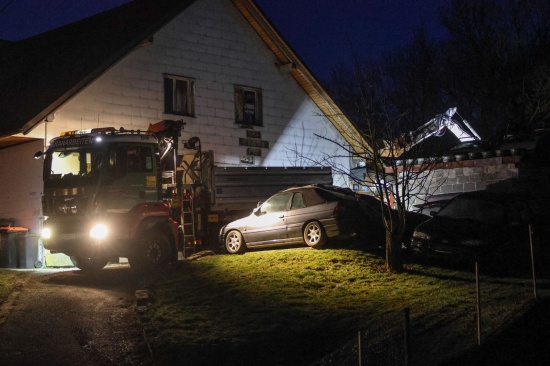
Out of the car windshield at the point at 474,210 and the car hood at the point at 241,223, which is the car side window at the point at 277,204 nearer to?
the car hood at the point at 241,223

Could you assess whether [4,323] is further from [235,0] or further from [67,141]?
[235,0]

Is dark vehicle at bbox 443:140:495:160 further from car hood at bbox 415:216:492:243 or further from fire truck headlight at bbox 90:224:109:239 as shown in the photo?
fire truck headlight at bbox 90:224:109:239

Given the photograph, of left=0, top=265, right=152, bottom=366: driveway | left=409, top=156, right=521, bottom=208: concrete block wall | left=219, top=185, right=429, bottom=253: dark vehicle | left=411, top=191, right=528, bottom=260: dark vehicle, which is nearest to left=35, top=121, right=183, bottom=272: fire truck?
left=0, top=265, right=152, bottom=366: driveway

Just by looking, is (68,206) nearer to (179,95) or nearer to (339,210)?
(339,210)

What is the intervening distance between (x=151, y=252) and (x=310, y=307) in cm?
603

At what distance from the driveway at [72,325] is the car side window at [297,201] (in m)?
4.32

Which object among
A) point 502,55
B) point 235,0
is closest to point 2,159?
point 235,0

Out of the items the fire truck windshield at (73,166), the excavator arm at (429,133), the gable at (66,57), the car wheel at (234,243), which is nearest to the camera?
the excavator arm at (429,133)

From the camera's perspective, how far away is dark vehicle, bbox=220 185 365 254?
49.4 feet

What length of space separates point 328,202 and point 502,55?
2339cm

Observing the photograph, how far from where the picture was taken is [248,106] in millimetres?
23516

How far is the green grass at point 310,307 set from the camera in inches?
331

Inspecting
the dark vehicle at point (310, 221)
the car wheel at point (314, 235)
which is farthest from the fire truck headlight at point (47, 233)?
the car wheel at point (314, 235)

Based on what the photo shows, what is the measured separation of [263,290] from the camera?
1186 cm
